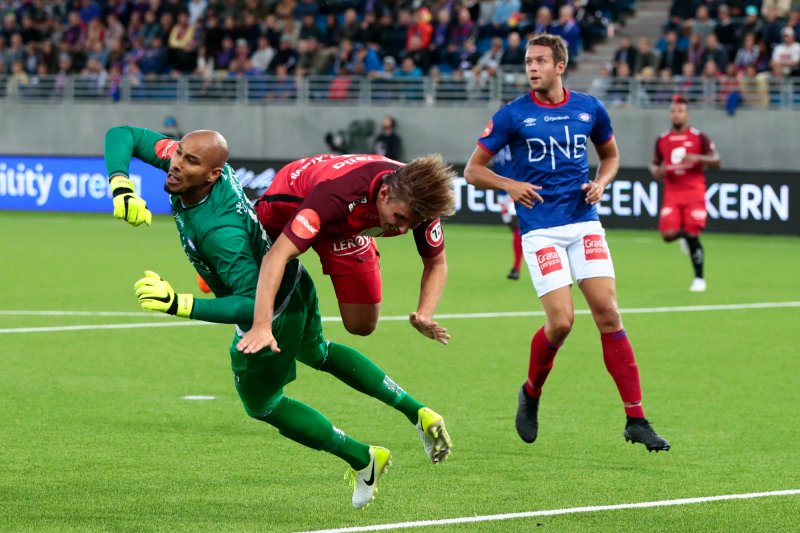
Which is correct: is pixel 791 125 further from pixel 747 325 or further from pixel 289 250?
pixel 289 250

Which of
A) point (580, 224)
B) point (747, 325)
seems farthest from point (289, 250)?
point (747, 325)

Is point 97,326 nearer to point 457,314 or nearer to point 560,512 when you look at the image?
point 457,314

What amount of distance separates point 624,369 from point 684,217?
9506 mm

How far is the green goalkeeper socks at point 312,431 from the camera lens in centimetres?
684

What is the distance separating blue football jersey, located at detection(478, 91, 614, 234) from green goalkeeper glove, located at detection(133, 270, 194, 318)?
3161 mm

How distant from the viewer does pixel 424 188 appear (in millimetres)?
6227

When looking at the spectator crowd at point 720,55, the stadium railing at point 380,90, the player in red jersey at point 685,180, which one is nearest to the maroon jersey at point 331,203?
the player in red jersey at point 685,180

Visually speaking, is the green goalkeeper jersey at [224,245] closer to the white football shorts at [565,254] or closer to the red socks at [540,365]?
the white football shorts at [565,254]

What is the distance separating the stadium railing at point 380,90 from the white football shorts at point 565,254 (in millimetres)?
18111

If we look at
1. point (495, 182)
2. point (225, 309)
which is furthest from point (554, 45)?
point (225, 309)

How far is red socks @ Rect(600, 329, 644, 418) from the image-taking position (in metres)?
8.12

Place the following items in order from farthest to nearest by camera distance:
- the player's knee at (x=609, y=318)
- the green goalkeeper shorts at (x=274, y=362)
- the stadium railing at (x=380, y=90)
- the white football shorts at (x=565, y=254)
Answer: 1. the stadium railing at (x=380, y=90)
2. the white football shorts at (x=565, y=254)
3. the player's knee at (x=609, y=318)
4. the green goalkeeper shorts at (x=274, y=362)

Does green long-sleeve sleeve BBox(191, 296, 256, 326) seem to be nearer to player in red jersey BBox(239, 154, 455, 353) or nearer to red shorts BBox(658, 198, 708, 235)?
player in red jersey BBox(239, 154, 455, 353)

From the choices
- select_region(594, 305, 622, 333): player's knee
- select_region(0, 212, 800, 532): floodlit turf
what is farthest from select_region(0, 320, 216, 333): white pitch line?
select_region(594, 305, 622, 333): player's knee
